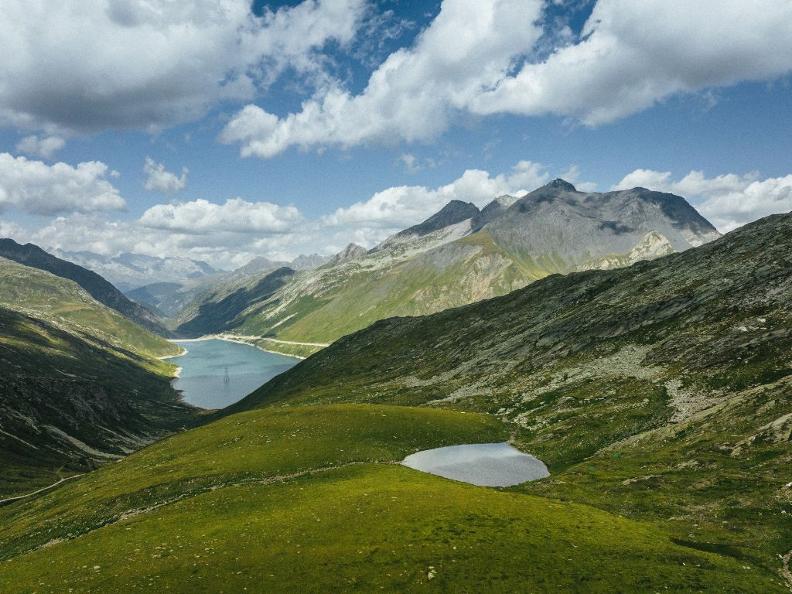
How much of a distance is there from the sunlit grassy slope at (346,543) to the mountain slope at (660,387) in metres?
5.59

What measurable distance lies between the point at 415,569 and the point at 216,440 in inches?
2426

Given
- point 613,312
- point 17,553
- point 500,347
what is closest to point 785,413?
point 613,312

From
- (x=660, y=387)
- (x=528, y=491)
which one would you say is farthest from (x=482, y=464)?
(x=660, y=387)

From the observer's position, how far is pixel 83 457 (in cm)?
14975

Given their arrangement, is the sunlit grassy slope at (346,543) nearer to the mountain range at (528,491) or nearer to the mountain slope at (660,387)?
the mountain range at (528,491)

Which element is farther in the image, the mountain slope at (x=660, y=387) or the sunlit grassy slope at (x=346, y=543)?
the mountain slope at (x=660, y=387)

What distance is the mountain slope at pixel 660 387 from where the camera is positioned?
38.6 metres

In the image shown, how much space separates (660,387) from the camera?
7131 cm

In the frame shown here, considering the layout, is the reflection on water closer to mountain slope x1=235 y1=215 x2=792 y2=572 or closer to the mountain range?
the mountain range

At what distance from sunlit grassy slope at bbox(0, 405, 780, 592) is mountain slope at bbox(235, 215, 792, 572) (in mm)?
5591

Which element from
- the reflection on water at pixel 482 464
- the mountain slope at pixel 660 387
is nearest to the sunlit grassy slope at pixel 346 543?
the reflection on water at pixel 482 464

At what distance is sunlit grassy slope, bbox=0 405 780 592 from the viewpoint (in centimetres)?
2700

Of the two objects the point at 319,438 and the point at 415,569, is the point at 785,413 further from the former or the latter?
the point at 319,438

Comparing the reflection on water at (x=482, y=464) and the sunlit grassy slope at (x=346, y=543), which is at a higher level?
the sunlit grassy slope at (x=346, y=543)
